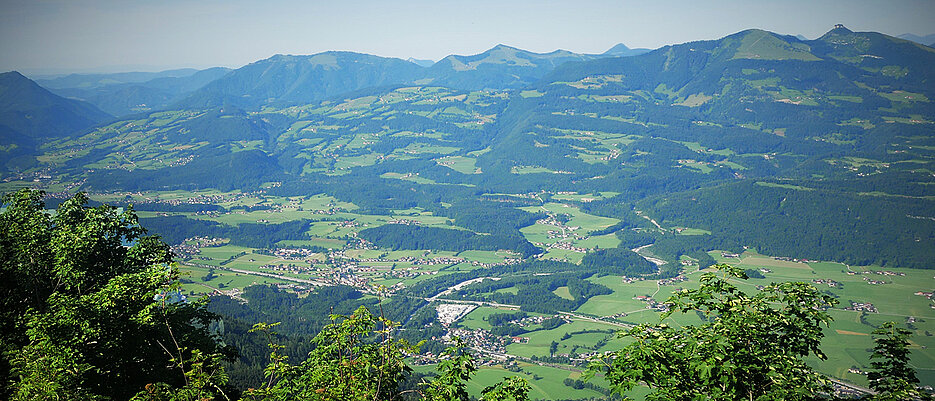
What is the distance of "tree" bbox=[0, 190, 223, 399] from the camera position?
908 cm

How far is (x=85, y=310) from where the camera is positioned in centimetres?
1086

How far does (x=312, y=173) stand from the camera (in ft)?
606

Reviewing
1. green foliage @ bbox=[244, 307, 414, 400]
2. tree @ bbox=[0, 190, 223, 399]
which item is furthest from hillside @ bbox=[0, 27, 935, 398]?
green foliage @ bbox=[244, 307, 414, 400]

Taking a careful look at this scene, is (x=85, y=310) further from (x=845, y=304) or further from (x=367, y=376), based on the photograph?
(x=845, y=304)

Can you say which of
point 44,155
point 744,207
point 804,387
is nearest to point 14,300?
point 804,387

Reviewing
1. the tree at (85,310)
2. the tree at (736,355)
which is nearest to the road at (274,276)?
the tree at (85,310)

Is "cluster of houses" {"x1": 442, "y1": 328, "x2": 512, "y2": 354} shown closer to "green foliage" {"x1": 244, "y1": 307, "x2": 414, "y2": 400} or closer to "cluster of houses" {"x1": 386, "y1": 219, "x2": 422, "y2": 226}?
"green foliage" {"x1": 244, "y1": 307, "x2": 414, "y2": 400}

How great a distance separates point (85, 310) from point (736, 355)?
12.3 metres

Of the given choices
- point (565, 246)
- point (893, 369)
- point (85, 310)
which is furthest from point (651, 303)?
point (85, 310)

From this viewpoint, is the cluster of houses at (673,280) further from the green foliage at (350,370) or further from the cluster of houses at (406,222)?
the green foliage at (350,370)

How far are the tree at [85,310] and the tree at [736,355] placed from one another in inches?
281

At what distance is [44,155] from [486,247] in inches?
7322

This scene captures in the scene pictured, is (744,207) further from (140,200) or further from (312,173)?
(140,200)

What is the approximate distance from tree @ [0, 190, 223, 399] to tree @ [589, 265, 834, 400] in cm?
713
